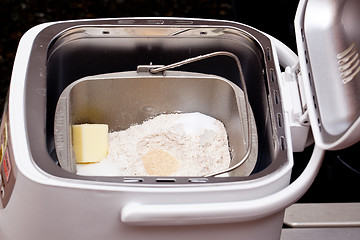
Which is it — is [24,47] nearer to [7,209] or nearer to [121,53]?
[121,53]

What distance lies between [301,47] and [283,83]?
8 cm

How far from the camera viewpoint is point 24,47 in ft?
3.33

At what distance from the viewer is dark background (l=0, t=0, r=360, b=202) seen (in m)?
1.58

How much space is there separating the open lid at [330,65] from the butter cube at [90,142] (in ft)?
1.42

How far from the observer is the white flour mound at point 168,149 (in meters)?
1.02

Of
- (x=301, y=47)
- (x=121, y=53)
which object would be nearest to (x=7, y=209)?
(x=121, y=53)

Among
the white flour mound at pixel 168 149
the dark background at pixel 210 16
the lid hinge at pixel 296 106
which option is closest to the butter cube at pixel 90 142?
the white flour mound at pixel 168 149

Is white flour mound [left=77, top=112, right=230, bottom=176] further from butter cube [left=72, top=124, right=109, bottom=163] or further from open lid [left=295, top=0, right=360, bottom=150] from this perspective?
open lid [left=295, top=0, right=360, bottom=150]

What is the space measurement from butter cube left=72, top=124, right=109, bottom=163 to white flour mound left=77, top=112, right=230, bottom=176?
1cm

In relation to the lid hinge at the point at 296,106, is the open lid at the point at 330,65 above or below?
above

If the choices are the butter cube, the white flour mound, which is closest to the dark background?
the white flour mound

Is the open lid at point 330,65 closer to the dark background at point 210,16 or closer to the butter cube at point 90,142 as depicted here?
the butter cube at point 90,142

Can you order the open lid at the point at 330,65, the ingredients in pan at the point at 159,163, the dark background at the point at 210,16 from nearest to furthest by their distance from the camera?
the open lid at the point at 330,65, the ingredients in pan at the point at 159,163, the dark background at the point at 210,16

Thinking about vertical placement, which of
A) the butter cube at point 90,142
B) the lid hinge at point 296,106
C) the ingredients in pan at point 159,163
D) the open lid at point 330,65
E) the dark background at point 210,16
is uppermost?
the open lid at point 330,65
